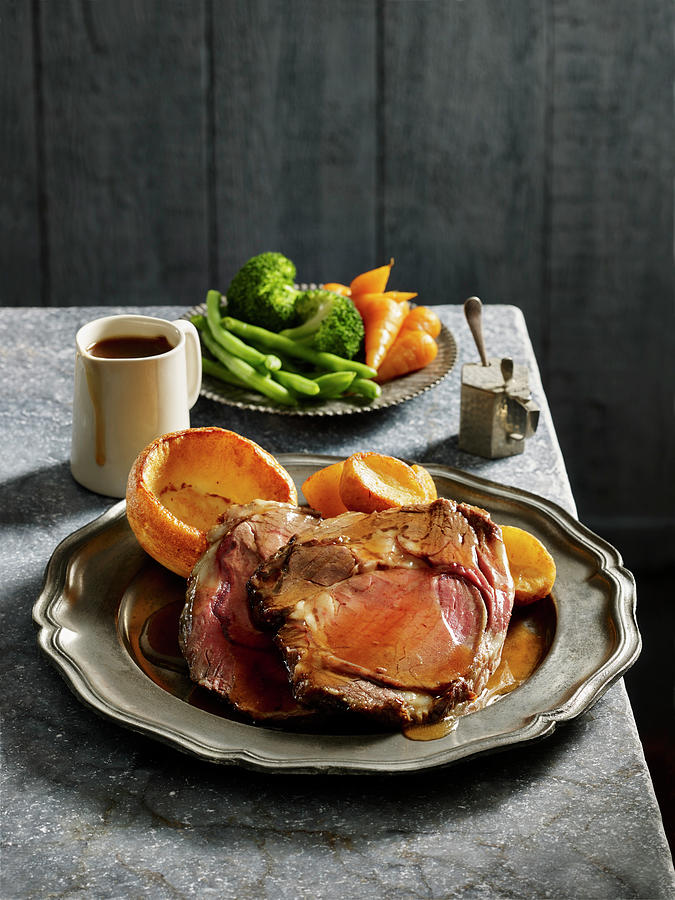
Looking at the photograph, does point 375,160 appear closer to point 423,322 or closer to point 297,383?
point 423,322

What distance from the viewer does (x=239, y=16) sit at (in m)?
2.83

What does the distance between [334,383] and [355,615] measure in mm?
795

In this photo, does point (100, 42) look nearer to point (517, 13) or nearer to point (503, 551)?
point (517, 13)

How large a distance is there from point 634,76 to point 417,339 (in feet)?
4.83

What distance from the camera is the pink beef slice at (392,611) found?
0.99m

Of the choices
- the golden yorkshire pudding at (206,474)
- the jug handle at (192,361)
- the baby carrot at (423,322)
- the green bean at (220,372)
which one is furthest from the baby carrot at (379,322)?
the golden yorkshire pudding at (206,474)

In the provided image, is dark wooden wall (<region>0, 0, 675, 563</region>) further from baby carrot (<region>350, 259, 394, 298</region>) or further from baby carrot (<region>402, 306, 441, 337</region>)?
baby carrot (<region>402, 306, 441, 337</region>)

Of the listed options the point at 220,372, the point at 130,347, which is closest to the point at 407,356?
the point at 220,372

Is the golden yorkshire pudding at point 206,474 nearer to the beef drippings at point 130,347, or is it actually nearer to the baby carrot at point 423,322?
the beef drippings at point 130,347

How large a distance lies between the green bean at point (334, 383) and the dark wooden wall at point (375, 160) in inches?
52.3

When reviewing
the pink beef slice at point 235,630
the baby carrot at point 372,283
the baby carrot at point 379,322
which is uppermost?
the baby carrot at point 372,283

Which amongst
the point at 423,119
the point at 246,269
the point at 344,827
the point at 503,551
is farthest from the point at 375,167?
the point at 344,827

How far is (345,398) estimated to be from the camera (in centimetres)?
180

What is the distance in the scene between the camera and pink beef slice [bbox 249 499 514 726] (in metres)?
0.99
